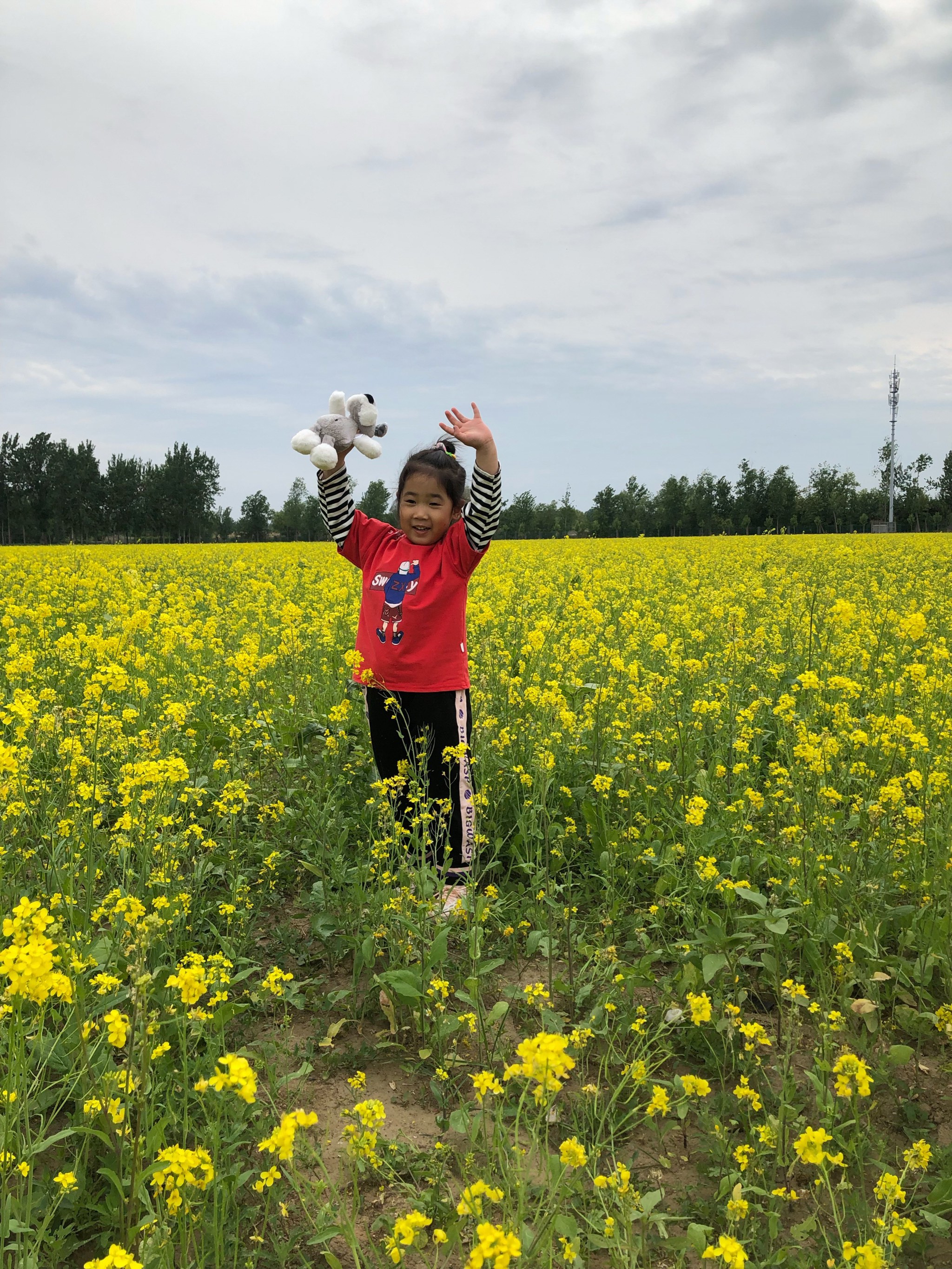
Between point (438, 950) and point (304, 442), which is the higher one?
point (304, 442)

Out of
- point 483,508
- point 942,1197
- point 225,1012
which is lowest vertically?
point 942,1197

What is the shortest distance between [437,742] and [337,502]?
1167 millimetres

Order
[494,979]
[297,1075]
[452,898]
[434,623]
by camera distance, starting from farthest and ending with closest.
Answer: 1. [434,623]
2. [452,898]
3. [494,979]
4. [297,1075]

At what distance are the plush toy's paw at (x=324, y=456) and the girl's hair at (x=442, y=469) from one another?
0.30 m

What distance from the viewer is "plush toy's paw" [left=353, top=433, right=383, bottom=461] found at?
3.58 metres

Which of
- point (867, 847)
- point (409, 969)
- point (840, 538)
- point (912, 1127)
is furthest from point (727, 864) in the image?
point (840, 538)

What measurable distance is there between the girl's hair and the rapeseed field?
0.98 metres

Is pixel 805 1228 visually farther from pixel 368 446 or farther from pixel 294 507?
pixel 294 507

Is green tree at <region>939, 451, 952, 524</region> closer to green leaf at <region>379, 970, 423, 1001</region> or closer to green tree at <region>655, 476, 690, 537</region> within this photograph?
green tree at <region>655, 476, 690, 537</region>

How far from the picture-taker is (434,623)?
3.35 m

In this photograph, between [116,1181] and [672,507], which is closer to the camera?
[116,1181]

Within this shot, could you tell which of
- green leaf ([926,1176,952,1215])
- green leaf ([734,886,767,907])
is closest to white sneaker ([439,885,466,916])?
green leaf ([734,886,767,907])

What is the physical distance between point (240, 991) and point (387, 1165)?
95cm

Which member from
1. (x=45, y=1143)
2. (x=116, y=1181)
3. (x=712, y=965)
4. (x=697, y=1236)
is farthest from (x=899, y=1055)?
(x=45, y=1143)
